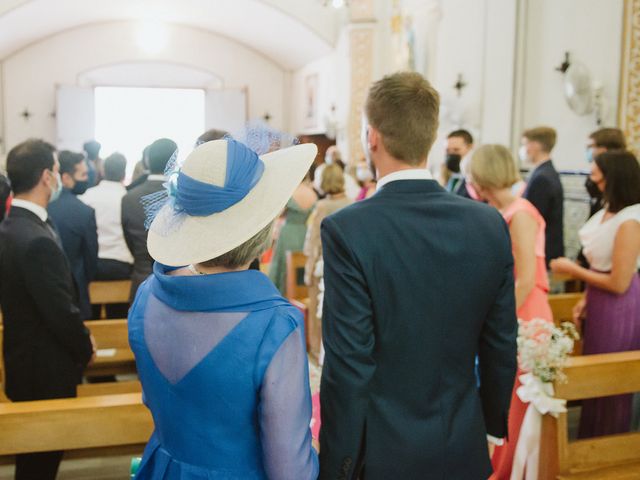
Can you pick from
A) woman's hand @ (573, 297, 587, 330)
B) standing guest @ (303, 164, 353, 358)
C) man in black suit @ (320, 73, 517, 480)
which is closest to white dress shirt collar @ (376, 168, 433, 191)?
man in black suit @ (320, 73, 517, 480)

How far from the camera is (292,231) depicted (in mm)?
6723

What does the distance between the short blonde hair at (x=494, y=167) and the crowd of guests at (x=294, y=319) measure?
4.21 feet

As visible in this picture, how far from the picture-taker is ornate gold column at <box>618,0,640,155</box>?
19.3ft

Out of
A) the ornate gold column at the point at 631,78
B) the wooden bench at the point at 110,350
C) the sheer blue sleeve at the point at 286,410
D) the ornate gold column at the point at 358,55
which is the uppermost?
the ornate gold column at the point at 358,55

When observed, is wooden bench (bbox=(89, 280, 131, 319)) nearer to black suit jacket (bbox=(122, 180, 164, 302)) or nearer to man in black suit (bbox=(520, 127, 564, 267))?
black suit jacket (bbox=(122, 180, 164, 302))

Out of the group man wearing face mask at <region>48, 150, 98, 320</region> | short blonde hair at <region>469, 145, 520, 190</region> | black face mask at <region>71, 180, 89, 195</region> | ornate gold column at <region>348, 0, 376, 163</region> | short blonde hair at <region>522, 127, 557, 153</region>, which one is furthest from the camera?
ornate gold column at <region>348, 0, 376, 163</region>

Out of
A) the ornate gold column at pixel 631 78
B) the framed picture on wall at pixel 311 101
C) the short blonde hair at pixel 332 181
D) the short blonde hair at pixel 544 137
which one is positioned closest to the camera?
the short blonde hair at pixel 544 137

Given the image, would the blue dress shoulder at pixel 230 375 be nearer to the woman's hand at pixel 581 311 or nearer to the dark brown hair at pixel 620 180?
the dark brown hair at pixel 620 180

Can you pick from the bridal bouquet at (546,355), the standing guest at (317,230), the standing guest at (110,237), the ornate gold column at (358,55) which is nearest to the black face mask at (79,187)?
the standing guest at (110,237)

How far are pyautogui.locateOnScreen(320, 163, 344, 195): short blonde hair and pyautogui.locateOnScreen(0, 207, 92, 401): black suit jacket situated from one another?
3.00 m

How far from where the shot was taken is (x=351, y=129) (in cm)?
1262

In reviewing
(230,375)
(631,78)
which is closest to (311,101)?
(631,78)

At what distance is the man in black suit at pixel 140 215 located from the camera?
3.89 meters

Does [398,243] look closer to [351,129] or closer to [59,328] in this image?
[59,328]
